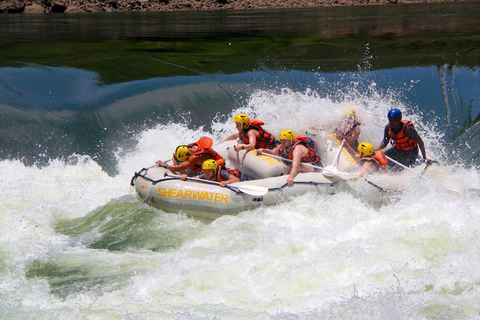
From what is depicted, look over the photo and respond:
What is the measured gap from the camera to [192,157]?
699 cm

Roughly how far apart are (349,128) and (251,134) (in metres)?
1.74

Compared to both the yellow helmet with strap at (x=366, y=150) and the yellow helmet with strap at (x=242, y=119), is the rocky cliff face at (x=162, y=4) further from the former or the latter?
the yellow helmet with strap at (x=366, y=150)

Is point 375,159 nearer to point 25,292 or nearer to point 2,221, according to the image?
point 25,292

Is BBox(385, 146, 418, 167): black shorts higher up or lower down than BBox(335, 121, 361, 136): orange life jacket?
lower down

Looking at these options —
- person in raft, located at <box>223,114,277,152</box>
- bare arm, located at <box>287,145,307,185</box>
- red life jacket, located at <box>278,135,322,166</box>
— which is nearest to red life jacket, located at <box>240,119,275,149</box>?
person in raft, located at <box>223,114,277,152</box>

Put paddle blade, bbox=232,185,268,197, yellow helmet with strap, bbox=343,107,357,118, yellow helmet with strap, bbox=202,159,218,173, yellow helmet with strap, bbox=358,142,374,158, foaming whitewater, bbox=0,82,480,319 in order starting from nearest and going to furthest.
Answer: foaming whitewater, bbox=0,82,480,319 < paddle blade, bbox=232,185,268,197 < yellow helmet with strap, bbox=202,159,218,173 < yellow helmet with strap, bbox=358,142,374,158 < yellow helmet with strap, bbox=343,107,357,118

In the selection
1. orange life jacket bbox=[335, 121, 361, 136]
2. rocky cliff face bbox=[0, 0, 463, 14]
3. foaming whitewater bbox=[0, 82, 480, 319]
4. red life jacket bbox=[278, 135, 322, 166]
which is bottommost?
foaming whitewater bbox=[0, 82, 480, 319]

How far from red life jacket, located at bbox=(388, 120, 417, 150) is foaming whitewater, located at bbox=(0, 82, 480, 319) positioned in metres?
0.60

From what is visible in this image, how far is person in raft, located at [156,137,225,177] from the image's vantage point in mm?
7001

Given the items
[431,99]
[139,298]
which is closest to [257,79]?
[431,99]

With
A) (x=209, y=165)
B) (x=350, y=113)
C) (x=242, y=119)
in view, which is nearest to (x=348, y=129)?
(x=350, y=113)

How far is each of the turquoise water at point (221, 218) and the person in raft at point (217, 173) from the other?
628mm

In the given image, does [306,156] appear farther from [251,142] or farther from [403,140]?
[403,140]

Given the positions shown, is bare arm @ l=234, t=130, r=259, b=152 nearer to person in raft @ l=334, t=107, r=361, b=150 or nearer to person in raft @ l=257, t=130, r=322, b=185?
person in raft @ l=257, t=130, r=322, b=185
